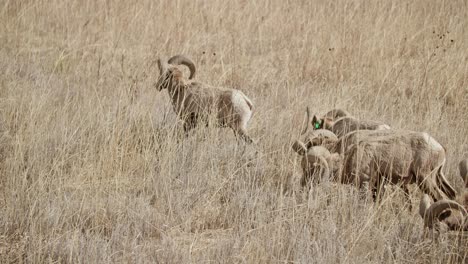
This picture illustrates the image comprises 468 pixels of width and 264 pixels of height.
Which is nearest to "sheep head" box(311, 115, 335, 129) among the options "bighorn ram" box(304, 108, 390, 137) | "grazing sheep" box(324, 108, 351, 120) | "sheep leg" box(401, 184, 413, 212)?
"bighorn ram" box(304, 108, 390, 137)

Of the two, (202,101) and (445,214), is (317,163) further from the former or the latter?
(202,101)

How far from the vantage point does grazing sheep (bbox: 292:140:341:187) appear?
15.0ft

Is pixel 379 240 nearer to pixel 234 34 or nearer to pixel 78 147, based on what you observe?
pixel 78 147

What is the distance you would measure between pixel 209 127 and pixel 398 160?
6.67ft

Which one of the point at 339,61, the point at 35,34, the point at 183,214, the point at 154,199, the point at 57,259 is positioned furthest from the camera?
the point at 35,34

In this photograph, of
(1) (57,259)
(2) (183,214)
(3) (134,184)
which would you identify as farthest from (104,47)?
(1) (57,259)

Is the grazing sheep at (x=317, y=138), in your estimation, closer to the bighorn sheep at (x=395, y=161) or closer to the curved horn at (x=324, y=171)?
the bighorn sheep at (x=395, y=161)

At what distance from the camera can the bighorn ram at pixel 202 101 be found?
607cm

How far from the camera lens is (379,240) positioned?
4.06 m

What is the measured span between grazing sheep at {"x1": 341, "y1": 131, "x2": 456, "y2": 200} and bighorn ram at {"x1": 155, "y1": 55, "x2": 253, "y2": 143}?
1526 mm

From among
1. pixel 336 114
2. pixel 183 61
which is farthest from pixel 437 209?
pixel 183 61

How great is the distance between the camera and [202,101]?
20.4 ft

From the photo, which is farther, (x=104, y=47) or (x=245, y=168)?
(x=104, y=47)

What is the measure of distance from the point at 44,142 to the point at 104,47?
3870 mm
